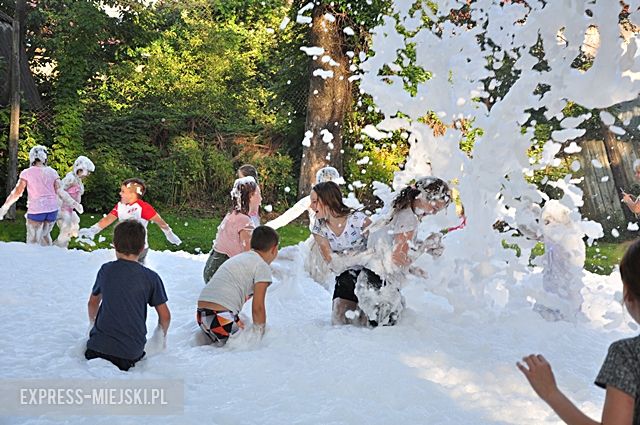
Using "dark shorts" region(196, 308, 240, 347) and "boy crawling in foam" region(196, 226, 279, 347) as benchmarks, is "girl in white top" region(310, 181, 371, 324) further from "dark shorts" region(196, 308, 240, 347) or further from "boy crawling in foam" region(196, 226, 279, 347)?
"dark shorts" region(196, 308, 240, 347)

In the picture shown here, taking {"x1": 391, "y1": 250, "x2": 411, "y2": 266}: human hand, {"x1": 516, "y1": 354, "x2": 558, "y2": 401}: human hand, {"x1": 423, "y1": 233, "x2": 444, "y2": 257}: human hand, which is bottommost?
{"x1": 516, "y1": 354, "x2": 558, "y2": 401}: human hand

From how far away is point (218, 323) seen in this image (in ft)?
15.3

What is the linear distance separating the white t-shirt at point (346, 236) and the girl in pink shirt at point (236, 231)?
0.98 metres

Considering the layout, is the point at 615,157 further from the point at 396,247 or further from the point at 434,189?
the point at 396,247

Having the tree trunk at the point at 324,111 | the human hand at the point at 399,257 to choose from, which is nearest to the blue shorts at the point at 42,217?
the human hand at the point at 399,257

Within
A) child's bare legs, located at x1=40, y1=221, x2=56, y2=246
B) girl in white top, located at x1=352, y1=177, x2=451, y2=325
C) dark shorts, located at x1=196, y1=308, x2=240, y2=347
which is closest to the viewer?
dark shorts, located at x1=196, y1=308, x2=240, y2=347

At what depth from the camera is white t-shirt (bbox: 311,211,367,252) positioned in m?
5.35

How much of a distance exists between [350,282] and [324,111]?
28.5 ft

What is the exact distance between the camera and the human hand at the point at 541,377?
221cm

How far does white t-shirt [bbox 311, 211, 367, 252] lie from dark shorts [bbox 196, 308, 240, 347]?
3.32 feet

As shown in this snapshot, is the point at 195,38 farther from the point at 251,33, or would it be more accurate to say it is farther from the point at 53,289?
the point at 53,289

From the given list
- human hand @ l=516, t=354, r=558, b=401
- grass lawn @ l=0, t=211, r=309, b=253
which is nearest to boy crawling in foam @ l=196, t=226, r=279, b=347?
human hand @ l=516, t=354, r=558, b=401

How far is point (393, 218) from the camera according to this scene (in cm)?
513

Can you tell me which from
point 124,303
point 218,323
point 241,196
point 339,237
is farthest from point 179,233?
point 124,303
